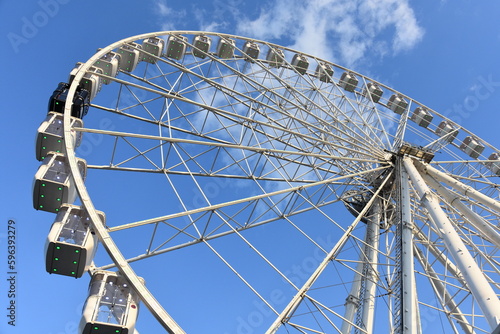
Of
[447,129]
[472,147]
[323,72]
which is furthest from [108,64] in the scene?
[472,147]

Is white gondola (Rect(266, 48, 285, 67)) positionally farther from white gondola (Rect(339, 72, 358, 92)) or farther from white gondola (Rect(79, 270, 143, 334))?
white gondola (Rect(79, 270, 143, 334))

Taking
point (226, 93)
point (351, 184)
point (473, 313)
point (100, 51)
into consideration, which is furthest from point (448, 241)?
point (100, 51)

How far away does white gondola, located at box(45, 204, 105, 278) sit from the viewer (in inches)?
400

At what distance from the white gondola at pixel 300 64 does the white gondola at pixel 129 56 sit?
27.8 ft

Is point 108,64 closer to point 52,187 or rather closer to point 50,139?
point 50,139

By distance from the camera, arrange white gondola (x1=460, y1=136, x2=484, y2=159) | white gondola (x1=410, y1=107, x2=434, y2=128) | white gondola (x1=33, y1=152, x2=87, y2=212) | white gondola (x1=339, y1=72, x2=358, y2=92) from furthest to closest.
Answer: white gondola (x1=410, y1=107, x2=434, y2=128) → white gondola (x1=460, y1=136, x2=484, y2=159) → white gondola (x1=339, y1=72, x2=358, y2=92) → white gondola (x1=33, y1=152, x2=87, y2=212)

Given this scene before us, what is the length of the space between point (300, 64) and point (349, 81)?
3.01 m

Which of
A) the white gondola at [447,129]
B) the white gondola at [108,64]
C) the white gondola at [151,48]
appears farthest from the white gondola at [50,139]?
the white gondola at [447,129]

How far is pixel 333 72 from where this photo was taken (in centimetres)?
2559

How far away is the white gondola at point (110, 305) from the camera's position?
9250 millimetres

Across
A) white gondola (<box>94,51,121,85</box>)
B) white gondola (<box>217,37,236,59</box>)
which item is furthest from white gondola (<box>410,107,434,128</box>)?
white gondola (<box>94,51,121,85</box>)

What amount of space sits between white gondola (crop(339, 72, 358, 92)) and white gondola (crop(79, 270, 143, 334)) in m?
18.7

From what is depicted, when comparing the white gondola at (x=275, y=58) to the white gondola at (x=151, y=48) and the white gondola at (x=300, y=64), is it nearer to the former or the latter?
the white gondola at (x=300, y=64)

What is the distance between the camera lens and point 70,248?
33.4 ft
